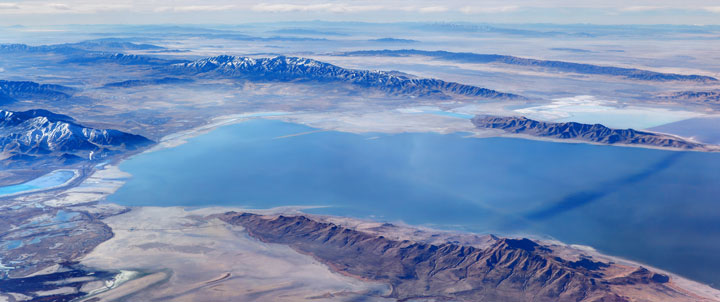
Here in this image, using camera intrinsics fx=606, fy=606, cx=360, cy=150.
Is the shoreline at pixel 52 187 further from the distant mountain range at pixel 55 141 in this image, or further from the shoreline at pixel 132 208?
the distant mountain range at pixel 55 141

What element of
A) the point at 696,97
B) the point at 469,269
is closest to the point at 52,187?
the point at 469,269

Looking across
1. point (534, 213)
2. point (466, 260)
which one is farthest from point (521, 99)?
point (466, 260)

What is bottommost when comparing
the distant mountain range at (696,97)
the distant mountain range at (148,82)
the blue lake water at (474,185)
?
the blue lake water at (474,185)

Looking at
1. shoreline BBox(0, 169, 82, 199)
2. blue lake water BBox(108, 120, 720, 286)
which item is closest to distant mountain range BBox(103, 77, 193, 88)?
blue lake water BBox(108, 120, 720, 286)

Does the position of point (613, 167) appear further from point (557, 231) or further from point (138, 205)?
point (138, 205)

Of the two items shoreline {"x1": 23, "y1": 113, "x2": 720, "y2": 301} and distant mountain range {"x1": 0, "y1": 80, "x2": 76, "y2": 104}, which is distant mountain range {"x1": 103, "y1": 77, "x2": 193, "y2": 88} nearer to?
distant mountain range {"x1": 0, "y1": 80, "x2": 76, "y2": 104}

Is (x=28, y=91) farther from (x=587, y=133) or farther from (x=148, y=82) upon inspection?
(x=587, y=133)

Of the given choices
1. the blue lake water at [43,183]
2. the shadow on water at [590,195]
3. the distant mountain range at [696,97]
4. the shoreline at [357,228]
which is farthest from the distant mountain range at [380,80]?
the shoreline at [357,228]
